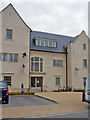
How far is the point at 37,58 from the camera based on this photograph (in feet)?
79.7

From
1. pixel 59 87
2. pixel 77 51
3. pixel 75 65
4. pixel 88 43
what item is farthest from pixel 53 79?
pixel 88 43

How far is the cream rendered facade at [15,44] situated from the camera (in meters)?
21.4

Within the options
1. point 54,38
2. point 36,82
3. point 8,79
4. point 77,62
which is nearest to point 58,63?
point 77,62

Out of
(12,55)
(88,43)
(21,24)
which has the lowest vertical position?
(12,55)

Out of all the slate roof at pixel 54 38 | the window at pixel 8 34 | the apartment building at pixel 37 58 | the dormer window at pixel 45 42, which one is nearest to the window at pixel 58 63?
the apartment building at pixel 37 58

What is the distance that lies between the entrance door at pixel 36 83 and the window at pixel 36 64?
1.51 metres

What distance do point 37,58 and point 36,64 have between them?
923 mm

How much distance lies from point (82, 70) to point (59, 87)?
5.00m

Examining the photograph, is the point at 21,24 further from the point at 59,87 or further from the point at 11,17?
the point at 59,87

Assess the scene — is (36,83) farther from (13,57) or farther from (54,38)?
(54,38)

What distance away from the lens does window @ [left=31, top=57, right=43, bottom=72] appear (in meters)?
23.8

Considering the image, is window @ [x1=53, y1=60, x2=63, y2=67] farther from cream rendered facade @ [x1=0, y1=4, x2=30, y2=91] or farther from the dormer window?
cream rendered facade @ [x1=0, y1=4, x2=30, y2=91]

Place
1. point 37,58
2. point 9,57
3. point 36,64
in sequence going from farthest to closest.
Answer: point 37,58 → point 36,64 → point 9,57

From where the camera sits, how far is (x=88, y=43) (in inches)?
1099
